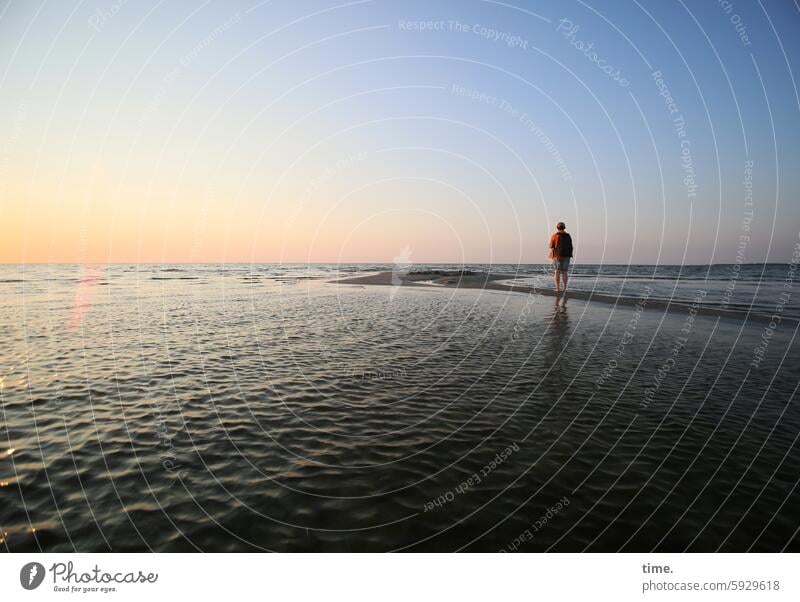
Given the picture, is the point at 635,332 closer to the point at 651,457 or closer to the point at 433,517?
the point at 651,457

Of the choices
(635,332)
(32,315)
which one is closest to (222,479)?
(635,332)

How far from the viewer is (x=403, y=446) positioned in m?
6.78

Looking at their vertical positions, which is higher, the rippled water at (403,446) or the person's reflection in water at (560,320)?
the person's reflection in water at (560,320)

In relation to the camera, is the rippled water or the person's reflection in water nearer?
the rippled water

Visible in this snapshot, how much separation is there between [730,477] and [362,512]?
566 centimetres

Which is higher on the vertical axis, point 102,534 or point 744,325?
point 744,325

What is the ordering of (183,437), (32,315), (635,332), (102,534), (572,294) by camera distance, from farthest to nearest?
(572,294) < (32,315) < (635,332) < (183,437) < (102,534)

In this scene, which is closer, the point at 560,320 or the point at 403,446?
the point at 403,446

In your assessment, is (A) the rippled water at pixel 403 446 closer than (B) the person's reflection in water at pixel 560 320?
Yes

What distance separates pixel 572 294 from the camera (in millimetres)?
32781

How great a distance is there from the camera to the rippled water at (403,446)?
4758 millimetres

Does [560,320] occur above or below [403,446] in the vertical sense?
above

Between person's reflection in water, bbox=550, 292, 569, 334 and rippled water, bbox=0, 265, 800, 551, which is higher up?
person's reflection in water, bbox=550, 292, 569, 334

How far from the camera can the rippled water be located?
476 cm
